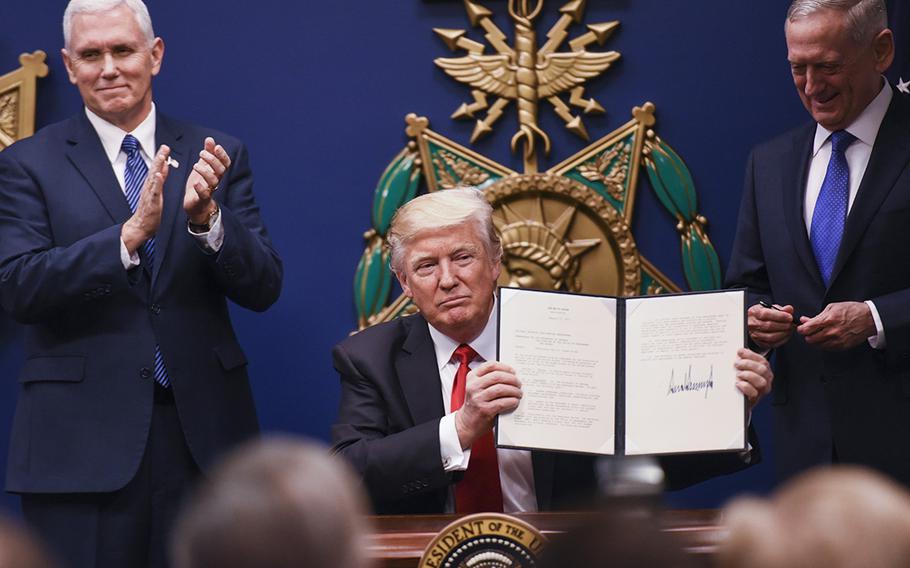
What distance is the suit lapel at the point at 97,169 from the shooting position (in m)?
3.58

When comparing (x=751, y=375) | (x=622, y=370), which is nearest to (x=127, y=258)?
(x=622, y=370)

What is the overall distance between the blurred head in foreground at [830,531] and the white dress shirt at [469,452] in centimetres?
175

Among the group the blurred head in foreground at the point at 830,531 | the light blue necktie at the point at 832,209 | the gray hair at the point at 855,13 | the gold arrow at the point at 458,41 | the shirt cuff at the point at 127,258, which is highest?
the gold arrow at the point at 458,41

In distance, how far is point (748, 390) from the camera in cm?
275

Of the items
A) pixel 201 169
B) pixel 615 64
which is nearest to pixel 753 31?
pixel 615 64

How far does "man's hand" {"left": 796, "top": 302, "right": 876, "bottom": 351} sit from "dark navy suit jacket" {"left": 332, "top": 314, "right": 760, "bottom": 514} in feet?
1.31

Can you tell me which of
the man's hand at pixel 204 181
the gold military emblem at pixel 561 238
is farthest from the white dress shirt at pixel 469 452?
the gold military emblem at pixel 561 238

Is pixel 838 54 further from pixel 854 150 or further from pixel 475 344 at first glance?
pixel 475 344

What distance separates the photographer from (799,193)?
3.60 meters

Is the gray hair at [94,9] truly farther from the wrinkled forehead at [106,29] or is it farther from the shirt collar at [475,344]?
the shirt collar at [475,344]

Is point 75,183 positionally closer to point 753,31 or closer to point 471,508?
point 471,508

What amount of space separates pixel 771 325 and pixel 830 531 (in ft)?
7.29

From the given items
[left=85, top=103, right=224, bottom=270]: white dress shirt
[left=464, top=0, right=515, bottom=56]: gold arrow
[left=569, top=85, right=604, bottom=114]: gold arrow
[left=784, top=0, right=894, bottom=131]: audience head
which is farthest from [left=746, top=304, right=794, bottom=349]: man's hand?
[left=85, top=103, right=224, bottom=270]: white dress shirt

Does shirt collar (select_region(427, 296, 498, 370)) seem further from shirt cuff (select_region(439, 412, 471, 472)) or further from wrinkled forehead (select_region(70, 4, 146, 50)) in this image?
wrinkled forehead (select_region(70, 4, 146, 50))
